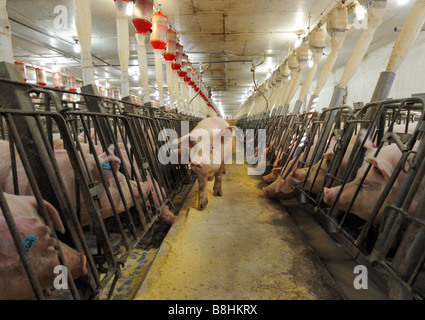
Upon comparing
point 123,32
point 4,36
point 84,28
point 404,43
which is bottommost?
point 4,36

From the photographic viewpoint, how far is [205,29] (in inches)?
356

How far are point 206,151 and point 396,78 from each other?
9487mm

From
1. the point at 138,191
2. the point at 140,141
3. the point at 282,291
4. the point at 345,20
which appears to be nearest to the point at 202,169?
the point at 140,141

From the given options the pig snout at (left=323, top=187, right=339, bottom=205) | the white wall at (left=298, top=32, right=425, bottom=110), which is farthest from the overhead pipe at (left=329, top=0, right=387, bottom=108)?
the white wall at (left=298, top=32, right=425, bottom=110)

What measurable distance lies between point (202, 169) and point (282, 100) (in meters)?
7.46

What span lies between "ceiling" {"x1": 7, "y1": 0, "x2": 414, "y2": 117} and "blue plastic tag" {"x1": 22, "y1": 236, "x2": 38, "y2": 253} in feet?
23.5

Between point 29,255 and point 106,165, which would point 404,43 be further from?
point 29,255

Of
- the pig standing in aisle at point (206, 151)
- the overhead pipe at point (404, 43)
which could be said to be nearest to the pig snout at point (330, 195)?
the overhead pipe at point (404, 43)

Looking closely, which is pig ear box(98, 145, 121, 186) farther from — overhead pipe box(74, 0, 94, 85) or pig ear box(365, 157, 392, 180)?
pig ear box(365, 157, 392, 180)

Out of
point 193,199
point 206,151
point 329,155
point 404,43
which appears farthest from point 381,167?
point 193,199

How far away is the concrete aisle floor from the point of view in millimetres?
2119

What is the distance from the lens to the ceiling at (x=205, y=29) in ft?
23.4
